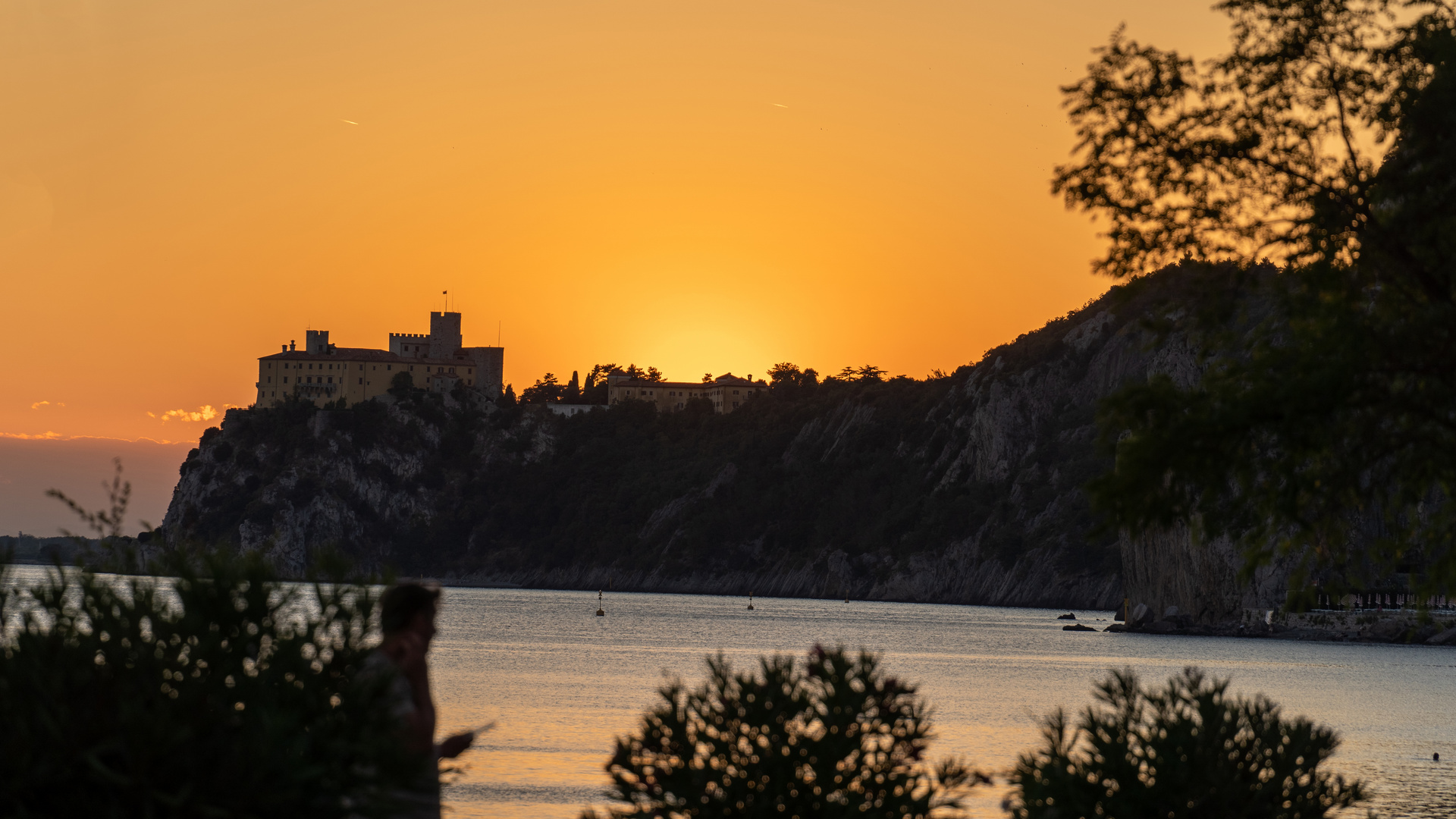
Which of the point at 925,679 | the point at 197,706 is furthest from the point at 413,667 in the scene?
the point at 925,679

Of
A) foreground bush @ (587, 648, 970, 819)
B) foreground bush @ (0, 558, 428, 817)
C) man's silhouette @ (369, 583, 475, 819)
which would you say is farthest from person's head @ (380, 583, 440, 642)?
foreground bush @ (587, 648, 970, 819)

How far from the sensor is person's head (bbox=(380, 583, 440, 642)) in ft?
23.7

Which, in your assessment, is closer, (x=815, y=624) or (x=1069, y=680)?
(x=1069, y=680)

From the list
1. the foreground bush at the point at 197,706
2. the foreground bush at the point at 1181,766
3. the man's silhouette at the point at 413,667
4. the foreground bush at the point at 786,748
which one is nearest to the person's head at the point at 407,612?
the man's silhouette at the point at 413,667

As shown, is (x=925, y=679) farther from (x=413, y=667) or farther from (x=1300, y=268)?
(x=413, y=667)

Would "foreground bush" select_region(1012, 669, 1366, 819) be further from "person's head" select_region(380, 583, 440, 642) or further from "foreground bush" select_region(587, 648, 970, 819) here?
"person's head" select_region(380, 583, 440, 642)

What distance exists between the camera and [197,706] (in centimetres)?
675

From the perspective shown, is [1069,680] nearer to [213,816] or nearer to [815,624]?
[815,624]

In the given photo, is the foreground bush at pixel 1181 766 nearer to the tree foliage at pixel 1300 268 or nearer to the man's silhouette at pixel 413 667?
the tree foliage at pixel 1300 268

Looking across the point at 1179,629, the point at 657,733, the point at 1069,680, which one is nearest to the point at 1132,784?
the point at 657,733

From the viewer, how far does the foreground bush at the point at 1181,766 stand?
1415cm

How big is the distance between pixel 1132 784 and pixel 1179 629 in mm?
128506

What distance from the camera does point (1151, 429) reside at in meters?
13.5

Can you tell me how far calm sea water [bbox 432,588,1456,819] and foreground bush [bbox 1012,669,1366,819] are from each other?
1414 mm
